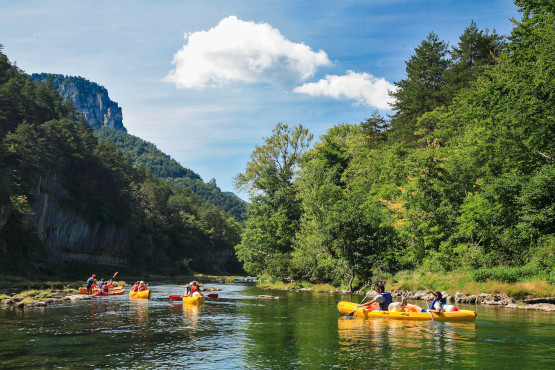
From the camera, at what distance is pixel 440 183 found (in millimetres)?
33656

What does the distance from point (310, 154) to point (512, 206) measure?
28823 mm

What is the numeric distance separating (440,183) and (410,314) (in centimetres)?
1725

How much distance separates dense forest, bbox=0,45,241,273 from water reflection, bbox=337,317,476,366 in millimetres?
51571

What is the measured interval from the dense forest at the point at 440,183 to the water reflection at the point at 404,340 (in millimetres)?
10235

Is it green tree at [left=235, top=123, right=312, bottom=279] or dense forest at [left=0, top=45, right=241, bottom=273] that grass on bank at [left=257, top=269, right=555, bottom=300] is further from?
dense forest at [left=0, top=45, right=241, bottom=273]

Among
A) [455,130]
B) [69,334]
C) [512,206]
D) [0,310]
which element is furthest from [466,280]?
[0,310]

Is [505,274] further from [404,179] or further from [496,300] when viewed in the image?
[404,179]

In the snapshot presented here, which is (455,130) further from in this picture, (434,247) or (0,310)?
(0,310)

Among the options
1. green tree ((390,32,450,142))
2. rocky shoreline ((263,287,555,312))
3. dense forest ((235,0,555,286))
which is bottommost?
rocky shoreline ((263,287,555,312))

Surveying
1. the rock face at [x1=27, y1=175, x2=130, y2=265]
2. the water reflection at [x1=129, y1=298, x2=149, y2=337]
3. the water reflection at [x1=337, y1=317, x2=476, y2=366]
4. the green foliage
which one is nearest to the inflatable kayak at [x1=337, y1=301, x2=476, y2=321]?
the water reflection at [x1=337, y1=317, x2=476, y2=366]

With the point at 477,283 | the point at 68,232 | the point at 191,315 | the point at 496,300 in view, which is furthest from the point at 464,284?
the point at 68,232

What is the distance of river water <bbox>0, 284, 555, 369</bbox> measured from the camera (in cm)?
1107

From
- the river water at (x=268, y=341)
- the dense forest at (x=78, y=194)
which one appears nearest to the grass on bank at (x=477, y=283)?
the river water at (x=268, y=341)

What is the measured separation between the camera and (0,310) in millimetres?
22672
